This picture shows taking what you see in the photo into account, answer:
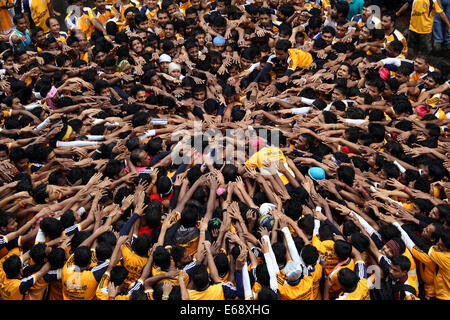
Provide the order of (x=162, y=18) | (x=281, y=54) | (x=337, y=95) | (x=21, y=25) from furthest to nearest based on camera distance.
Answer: (x=162, y=18), (x=21, y=25), (x=281, y=54), (x=337, y=95)

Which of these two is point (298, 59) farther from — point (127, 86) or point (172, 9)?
point (172, 9)

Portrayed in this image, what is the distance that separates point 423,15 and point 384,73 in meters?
3.59

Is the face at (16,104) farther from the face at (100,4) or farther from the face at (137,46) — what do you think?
the face at (100,4)

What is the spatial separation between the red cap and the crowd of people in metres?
0.03

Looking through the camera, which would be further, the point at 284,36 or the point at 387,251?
the point at 284,36

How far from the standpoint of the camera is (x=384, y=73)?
935 centimetres

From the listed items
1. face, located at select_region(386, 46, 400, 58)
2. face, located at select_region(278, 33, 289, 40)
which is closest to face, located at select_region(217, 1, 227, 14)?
face, located at select_region(278, 33, 289, 40)

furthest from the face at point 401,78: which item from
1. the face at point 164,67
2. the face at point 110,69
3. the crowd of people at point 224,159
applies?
the face at point 110,69

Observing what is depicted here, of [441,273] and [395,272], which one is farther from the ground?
[395,272]

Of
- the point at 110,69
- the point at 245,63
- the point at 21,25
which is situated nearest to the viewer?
the point at 110,69

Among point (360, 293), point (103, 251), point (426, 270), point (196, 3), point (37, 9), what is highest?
point (37, 9)

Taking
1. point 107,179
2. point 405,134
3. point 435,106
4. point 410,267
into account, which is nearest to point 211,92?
point 107,179

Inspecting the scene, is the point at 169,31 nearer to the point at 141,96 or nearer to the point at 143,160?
the point at 141,96

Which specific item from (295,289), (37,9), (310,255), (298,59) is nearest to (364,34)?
(298,59)
